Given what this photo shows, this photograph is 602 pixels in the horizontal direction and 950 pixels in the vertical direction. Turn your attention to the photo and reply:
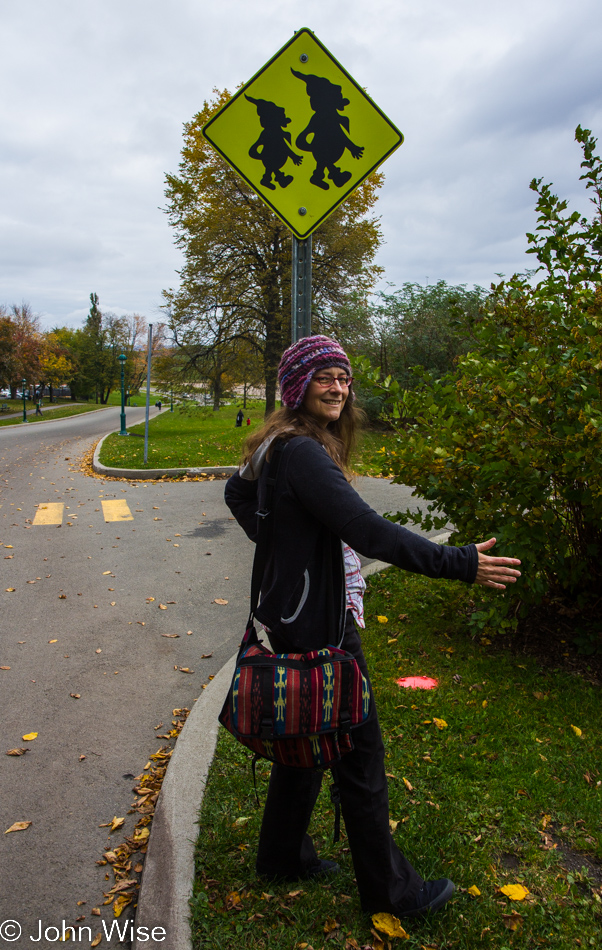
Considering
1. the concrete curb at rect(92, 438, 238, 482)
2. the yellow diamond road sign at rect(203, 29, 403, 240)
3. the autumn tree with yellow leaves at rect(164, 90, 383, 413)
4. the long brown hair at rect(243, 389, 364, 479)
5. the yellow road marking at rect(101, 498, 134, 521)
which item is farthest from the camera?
the autumn tree with yellow leaves at rect(164, 90, 383, 413)

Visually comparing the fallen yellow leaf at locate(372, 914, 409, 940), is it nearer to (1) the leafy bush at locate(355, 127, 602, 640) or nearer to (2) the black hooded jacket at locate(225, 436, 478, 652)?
(2) the black hooded jacket at locate(225, 436, 478, 652)

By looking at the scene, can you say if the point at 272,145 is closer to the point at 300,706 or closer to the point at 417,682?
the point at 300,706

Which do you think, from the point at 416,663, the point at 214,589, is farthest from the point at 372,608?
the point at 214,589

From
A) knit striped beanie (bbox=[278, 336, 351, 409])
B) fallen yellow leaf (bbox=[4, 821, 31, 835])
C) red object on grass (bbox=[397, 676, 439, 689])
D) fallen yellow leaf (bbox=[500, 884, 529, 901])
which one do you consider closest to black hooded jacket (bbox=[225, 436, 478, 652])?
knit striped beanie (bbox=[278, 336, 351, 409])

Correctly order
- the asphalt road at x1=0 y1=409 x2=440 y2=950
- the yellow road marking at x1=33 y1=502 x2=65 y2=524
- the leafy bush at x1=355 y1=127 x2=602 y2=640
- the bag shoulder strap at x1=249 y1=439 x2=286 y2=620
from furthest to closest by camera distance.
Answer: the yellow road marking at x1=33 y1=502 x2=65 y2=524 < the leafy bush at x1=355 y1=127 x2=602 y2=640 < the asphalt road at x1=0 y1=409 x2=440 y2=950 < the bag shoulder strap at x1=249 y1=439 x2=286 y2=620

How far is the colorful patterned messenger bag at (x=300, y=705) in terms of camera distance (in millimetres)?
1890

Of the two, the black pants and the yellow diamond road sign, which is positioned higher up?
the yellow diamond road sign

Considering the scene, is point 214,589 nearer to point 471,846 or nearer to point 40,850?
point 40,850

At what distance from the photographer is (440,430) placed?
3.93 m

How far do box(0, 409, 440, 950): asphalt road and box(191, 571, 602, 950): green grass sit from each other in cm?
51

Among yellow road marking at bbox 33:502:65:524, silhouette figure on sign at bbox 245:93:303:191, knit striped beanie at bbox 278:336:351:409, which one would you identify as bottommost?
yellow road marking at bbox 33:502:65:524

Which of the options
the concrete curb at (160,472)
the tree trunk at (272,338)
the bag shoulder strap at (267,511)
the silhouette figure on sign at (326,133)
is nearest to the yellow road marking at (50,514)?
the concrete curb at (160,472)

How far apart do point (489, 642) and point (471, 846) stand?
1.98 meters

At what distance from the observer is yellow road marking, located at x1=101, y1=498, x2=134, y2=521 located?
9188mm
